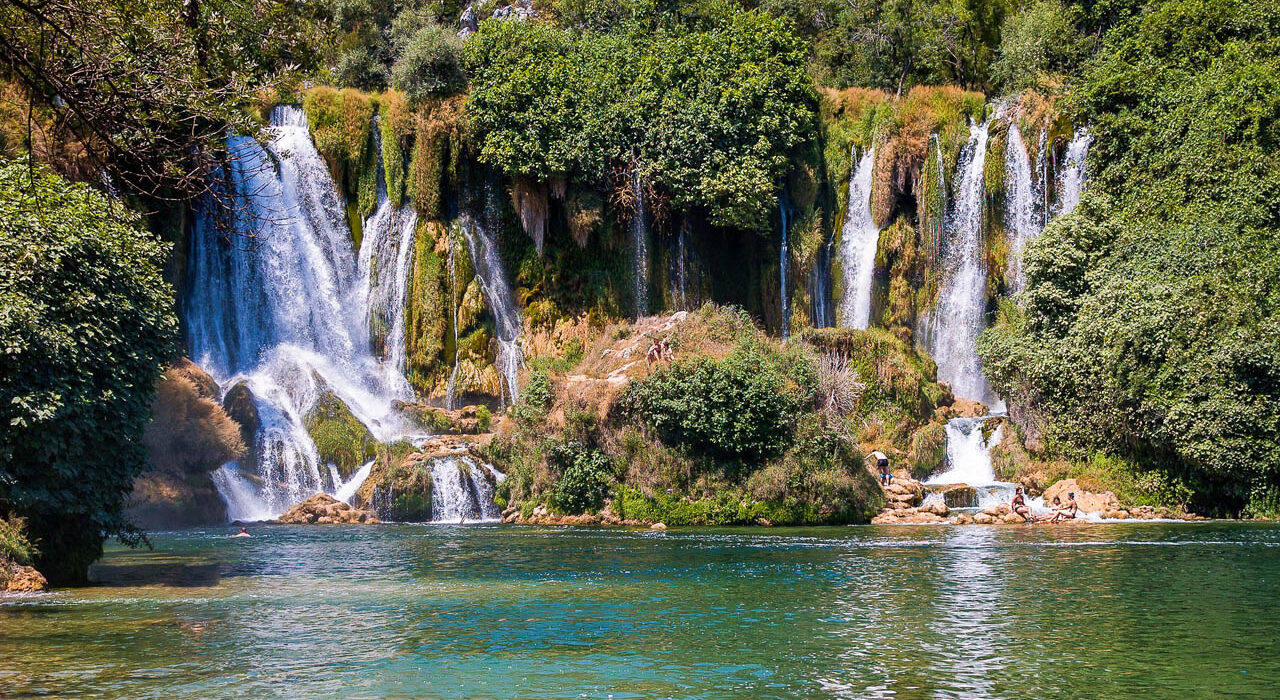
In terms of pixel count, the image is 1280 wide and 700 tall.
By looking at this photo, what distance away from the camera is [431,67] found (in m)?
47.8

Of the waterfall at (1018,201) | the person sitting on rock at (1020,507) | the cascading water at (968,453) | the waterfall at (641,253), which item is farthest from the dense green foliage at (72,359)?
the waterfall at (1018,201)

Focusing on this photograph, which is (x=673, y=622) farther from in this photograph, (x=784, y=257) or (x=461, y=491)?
(x=784, y=257)

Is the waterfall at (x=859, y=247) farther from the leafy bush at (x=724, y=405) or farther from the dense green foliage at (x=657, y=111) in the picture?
the leafy bush at (x=724, y=405)

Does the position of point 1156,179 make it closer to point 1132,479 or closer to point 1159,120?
point 1159,120

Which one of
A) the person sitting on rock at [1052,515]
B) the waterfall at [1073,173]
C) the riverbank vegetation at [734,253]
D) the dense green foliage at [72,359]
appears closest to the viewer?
the dense green foliage at [72,359]

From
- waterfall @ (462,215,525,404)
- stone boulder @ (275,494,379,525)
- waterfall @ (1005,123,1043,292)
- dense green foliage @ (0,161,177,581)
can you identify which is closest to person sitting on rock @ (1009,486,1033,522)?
waterfall @ (1005,123,1043,292)

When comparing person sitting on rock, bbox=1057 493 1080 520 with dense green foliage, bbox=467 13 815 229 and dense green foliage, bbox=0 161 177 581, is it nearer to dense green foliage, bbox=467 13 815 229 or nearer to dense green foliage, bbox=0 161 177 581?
dense green foliage, bbox=467 13 815 229

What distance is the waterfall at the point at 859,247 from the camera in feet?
156

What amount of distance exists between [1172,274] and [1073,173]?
964 cm

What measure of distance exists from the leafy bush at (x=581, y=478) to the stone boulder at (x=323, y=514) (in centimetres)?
636

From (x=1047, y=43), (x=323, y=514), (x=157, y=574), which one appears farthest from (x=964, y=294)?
(x=157, y=574)

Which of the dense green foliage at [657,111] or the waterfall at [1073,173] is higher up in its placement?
the dense green foliage at [657,111]

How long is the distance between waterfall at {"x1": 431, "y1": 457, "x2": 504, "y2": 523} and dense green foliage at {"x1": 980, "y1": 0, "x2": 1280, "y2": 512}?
18.1m

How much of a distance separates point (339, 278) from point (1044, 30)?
31643mm
